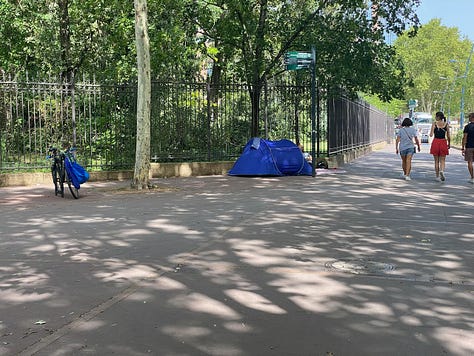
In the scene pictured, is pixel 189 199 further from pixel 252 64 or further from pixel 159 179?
pixel 252 64

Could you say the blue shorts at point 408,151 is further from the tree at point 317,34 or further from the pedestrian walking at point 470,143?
the tree at point 317,34

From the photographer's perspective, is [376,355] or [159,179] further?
[159,179]

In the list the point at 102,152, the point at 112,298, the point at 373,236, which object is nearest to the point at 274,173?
the point at 102,152

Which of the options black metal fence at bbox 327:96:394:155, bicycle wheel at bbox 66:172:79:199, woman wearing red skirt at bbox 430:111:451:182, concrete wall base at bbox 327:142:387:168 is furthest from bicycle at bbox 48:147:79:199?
black metal fence at bbox 327:96:394:155

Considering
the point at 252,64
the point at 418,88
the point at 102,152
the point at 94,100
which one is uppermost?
the point at 418,88

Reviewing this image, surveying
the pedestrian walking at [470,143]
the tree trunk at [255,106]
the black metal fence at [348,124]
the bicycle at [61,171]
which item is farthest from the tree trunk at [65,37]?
the pedestrian walking at [470,143]

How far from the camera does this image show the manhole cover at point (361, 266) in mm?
5797

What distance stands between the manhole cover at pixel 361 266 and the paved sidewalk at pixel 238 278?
0.01 metres

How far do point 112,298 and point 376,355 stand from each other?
235cm

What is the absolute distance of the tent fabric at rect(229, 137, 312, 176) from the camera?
16562 mm

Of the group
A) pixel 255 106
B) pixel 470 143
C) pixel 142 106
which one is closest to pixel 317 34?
pixel 255 106

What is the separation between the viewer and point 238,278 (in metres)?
5.52

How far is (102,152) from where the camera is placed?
653 inches

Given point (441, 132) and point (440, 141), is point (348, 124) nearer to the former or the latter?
point (441, 132)
